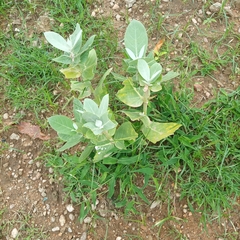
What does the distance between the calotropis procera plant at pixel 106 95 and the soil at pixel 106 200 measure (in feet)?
1.13

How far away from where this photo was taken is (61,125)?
1.77 m

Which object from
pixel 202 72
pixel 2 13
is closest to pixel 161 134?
pixel 202 72

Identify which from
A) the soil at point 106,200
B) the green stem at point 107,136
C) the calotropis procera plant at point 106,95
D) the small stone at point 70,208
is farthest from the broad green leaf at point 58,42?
the small stone at point 70,208

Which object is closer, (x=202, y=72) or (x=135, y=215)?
(x=135, y=215)

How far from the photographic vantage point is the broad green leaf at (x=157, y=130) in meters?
1.78

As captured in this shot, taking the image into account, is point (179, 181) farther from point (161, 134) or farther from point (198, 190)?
point (161, 134)

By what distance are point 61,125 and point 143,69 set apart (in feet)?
1.63

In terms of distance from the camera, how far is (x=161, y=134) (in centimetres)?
181

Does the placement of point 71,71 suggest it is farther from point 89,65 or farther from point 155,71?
point 155,71

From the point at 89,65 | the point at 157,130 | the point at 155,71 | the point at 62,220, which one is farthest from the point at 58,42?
the point at 62,220

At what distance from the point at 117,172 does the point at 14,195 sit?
627 mm

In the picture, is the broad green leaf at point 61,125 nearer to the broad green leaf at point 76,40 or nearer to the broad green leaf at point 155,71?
the broad green leaf at point 76,40

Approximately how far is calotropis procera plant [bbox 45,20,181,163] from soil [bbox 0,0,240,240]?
0.34m

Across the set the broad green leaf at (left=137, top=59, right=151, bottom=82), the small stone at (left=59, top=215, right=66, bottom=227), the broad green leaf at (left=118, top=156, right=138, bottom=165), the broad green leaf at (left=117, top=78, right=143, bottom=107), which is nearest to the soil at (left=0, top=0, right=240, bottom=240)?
the small stone at (left=59, top=215, right=66, bottom=227)
